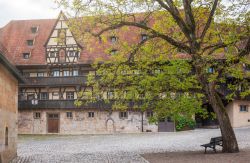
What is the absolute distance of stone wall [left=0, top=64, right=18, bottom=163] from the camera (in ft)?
61.2

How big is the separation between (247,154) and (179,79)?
197 inches

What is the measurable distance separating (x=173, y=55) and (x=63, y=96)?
28.8 meters

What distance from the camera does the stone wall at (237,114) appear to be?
156 feet

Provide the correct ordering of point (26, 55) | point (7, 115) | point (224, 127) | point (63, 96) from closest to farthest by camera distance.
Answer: point (7, 115)
point (224, 127)
point (63, 96)
point (26, 55)

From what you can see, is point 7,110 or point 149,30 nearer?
point 149,30

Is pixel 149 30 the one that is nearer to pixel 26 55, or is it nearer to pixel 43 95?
pixel 43 95

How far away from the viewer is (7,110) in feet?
66.5

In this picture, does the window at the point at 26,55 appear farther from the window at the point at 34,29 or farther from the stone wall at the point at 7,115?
the stone wall at the point at 7,115

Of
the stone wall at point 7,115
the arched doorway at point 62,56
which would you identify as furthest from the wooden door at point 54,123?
the stone wall at point 7,115

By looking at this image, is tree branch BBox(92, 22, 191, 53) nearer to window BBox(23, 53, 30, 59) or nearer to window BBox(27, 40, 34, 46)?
window BBox(23, 53, 30, 59)

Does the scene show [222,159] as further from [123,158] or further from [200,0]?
[200,0]

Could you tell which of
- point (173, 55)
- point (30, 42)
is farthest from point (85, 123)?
point (173, 55)

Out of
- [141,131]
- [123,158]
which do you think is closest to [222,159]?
[123,158]

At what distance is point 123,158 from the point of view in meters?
21.0
